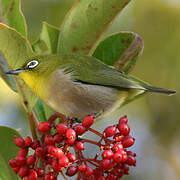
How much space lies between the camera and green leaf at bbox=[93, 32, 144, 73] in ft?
10.8

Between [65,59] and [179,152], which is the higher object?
[65,59]

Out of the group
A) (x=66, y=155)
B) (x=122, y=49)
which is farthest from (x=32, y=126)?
(x=122, y=49)

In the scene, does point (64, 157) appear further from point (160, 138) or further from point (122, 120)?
point (160, 138)

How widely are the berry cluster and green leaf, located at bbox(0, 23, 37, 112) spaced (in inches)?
20.2

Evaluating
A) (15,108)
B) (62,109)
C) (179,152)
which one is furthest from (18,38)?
(179,152)

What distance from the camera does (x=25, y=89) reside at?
10.1 feet

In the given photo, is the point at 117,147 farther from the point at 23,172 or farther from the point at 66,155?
the point at 23,172

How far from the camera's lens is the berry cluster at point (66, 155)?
234 centimetres

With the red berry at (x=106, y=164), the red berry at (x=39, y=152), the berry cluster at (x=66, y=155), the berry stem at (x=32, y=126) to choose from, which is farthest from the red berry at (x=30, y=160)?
the red berry at (x=106, y=164)

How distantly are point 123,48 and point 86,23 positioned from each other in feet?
1.51

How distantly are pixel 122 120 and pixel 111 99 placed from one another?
780 millimetres

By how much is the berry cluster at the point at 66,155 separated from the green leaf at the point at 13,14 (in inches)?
39.8

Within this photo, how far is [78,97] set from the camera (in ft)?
10.6

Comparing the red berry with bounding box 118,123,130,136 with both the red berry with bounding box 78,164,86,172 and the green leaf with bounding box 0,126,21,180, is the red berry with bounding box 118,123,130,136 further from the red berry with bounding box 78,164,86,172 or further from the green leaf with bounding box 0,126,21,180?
the green leaf with bounding box 0,126,21,180
